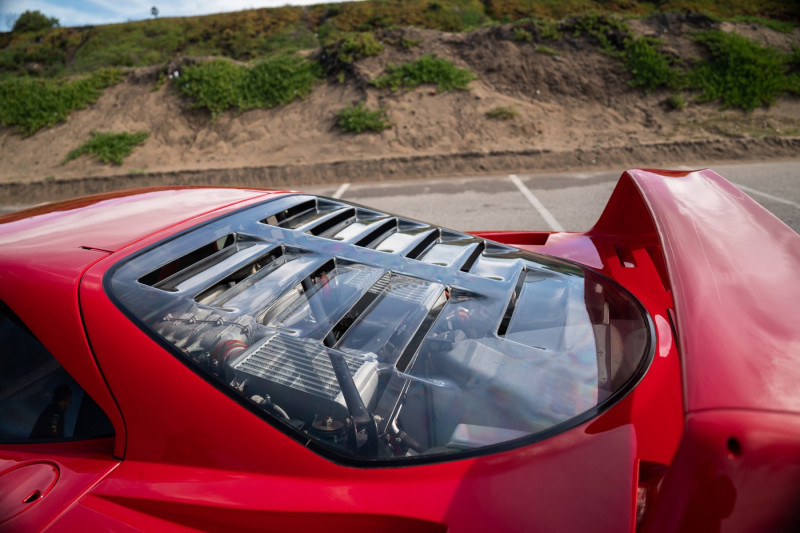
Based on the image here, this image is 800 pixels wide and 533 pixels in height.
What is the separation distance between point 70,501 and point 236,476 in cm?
36

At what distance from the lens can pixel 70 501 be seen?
1070mm

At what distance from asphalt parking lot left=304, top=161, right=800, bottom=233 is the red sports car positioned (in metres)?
4.37

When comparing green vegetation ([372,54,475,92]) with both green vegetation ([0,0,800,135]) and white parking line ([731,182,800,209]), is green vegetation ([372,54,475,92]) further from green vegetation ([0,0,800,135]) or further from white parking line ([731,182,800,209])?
white parking line ([731,182,800,209])

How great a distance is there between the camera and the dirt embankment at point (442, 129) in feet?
32.8

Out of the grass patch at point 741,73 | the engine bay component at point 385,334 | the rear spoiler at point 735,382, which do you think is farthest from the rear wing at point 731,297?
the grass patch at point 741,73

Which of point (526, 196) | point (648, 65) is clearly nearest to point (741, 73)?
point (648, 65)

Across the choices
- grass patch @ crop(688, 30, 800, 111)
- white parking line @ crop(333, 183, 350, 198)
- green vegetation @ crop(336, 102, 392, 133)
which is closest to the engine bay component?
white parking line @ crop(333, 183, 350, 198)

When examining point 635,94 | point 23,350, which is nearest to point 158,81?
point 635,94

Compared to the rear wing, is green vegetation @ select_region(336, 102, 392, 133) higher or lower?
higher

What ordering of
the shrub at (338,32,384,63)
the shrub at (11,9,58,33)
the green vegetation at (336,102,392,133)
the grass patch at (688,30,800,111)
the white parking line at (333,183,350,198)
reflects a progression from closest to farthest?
1. the white parking line at (333,183,350,198)
2. the grass patch at (688,30,800,111)
3. the green vegetation at (336,102,392,133)
4. the shrub at (338,32,384,63)
5. the shrub at (11,9,58,33)

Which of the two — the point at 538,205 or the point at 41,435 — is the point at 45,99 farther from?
the point at 41,435

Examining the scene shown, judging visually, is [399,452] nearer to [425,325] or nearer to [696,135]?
[425,325]

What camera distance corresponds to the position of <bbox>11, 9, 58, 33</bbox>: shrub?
951 inches

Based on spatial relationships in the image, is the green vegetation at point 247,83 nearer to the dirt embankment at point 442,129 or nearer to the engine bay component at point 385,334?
the dirt embankment at point 442,129
